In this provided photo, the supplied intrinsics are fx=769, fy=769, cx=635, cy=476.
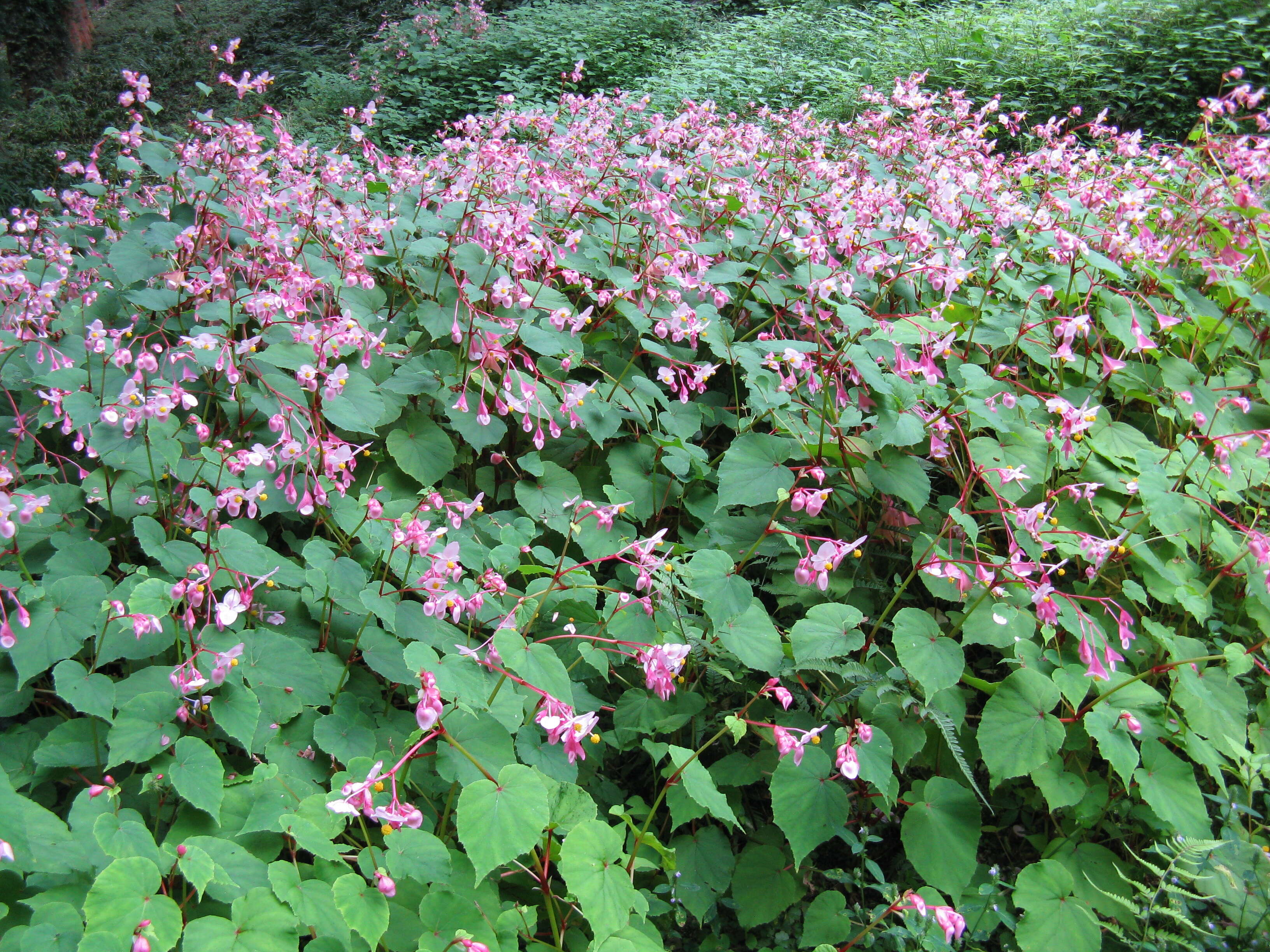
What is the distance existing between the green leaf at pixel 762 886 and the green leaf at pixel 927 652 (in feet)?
1.84

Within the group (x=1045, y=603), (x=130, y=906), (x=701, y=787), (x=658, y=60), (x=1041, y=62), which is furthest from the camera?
(x=658, y=60)

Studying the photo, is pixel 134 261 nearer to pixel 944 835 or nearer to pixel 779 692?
pixel 779 692

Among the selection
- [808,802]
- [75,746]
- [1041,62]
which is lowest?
[808,802]

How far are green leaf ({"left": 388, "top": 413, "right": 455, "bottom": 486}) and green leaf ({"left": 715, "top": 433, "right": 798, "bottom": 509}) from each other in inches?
33.3

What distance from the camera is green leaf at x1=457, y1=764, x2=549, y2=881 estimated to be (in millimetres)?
1258

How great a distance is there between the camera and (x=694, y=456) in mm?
2469

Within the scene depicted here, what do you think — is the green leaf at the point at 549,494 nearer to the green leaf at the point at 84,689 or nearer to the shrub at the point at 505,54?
the green leaf at the point at 84,689

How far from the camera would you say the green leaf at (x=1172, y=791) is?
5.77ft

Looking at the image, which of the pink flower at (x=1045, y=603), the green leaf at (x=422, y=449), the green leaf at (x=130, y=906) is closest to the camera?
the green leaf at (x=130, y=906)

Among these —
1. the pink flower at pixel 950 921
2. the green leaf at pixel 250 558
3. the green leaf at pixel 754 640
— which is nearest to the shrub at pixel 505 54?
the green leaf at pixel 250 558

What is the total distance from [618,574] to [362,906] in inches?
47.8

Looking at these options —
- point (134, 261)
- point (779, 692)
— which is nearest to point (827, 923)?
point (779, 692)

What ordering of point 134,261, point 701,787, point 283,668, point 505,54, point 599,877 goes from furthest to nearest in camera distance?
point 505,54, point 134,261, point 283,668, point 701,787, point 599,877

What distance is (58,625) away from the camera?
1562mm
